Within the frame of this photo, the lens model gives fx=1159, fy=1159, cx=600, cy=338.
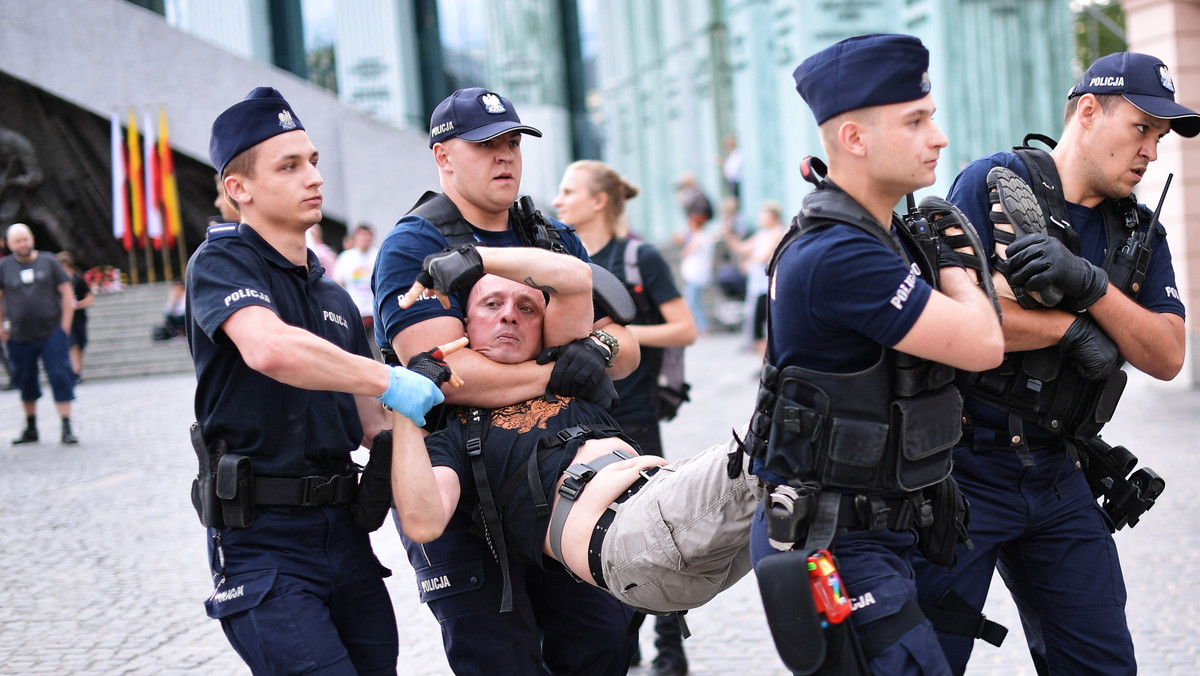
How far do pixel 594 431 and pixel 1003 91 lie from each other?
12.1 metres

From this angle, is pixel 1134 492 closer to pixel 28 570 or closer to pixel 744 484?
pixel 744 484

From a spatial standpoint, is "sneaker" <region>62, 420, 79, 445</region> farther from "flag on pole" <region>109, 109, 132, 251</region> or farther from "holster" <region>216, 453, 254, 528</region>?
"flag on pole" <region>109, 109, 132, 251</region>

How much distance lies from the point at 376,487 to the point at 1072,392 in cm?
193

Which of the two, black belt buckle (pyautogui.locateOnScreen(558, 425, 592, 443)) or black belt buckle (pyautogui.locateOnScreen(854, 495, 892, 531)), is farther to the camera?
black belt buckle (pyautogui.locateOnScreen(558, 425, 592, 443))

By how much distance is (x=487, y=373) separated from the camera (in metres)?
3.17

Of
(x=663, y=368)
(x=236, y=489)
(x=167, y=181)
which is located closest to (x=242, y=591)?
(x=236, y=489)

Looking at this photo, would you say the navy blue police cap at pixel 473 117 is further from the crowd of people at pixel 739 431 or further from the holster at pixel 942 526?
the holster at pixel 942 526

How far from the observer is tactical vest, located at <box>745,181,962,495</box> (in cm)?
253

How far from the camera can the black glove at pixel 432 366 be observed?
295 centimetres

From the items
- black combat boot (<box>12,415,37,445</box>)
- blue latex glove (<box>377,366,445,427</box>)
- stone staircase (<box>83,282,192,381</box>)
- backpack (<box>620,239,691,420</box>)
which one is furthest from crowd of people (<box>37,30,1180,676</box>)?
stone staircase (<box>83,282,192,381</box>)

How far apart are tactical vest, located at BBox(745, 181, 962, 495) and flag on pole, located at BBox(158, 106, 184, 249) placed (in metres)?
22.7

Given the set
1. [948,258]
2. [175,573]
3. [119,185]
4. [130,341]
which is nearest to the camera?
[948,258]

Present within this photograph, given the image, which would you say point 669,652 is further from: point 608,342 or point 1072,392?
point 1072,392

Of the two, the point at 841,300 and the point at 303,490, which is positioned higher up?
the point at 841,300
